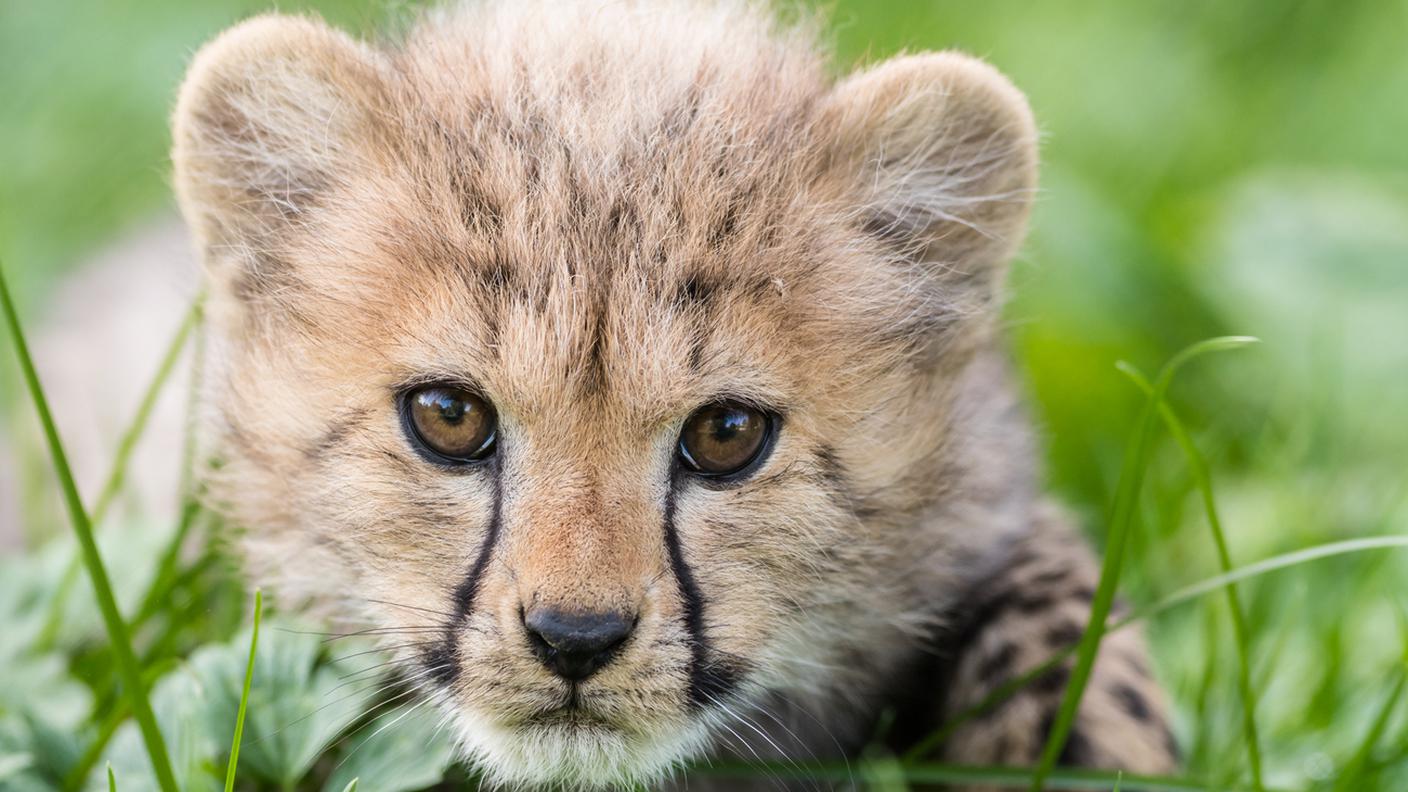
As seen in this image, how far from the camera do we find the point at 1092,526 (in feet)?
16.3

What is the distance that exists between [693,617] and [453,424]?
588 mm

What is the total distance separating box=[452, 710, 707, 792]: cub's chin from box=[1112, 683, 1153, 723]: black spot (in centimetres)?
109

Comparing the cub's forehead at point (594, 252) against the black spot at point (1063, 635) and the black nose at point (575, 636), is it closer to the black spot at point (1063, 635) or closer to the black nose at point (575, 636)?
the black nose at point (575, 636)

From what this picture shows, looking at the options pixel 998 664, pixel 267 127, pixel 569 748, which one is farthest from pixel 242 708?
pixel 998 664

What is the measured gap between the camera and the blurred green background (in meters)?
3.99

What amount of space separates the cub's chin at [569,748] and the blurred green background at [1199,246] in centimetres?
131

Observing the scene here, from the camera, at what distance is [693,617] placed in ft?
8.98

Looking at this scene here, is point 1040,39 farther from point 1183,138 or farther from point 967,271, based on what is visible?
point 967,271

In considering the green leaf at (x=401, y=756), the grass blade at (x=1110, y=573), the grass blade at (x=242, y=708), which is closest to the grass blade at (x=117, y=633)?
the grass blade at (x=242, y=708)

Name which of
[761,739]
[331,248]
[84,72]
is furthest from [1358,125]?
[84,72]

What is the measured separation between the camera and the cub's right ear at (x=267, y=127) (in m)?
3.19

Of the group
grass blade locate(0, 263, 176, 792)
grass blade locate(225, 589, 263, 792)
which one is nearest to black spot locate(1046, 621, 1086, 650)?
grass blade locate(225, 589, 263, 792)

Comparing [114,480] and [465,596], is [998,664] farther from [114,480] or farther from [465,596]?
[114,480]

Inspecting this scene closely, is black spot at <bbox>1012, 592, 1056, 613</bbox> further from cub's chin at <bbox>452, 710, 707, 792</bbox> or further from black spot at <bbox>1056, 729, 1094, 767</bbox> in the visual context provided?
cub's chin at <bbox>452, 710, 707, 792</bbox>
